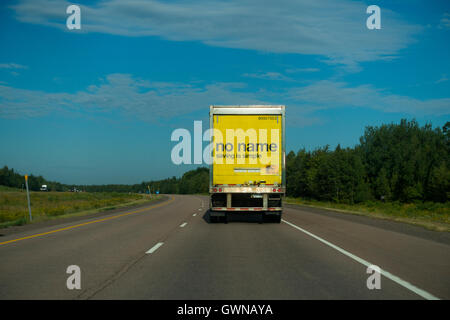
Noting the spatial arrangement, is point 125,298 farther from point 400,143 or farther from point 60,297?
point 400,143

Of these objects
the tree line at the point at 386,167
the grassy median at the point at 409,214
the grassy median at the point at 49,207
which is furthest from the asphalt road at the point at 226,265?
the tree line at the point at 386,167

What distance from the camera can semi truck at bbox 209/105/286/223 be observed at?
1700 centimetres

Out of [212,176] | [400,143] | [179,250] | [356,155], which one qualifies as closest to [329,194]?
[356,155]

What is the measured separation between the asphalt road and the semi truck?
10.5 ft

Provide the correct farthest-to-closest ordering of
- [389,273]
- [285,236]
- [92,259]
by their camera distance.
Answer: [285,236], [92,259], [389,273]

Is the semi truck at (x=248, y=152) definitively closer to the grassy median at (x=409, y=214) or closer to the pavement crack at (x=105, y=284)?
the grassy median at (x=409, y=214)

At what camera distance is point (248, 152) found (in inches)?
671

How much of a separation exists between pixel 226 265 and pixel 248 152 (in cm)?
902

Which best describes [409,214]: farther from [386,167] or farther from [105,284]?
[386,167]

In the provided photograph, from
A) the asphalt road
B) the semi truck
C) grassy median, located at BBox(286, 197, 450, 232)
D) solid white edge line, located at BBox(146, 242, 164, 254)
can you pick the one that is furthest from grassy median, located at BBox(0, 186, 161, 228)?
grassy median, located at BBox(286, 197, 450, 232)

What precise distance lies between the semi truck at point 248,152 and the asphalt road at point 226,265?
3.20m

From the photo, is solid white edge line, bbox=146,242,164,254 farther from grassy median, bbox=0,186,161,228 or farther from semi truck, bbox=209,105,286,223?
grassy median, bbox=0,186,161,228

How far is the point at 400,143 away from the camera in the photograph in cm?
9244
